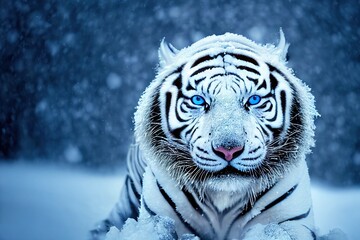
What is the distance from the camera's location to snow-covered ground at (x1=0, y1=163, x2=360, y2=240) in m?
1.22

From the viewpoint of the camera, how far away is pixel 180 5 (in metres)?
1.36

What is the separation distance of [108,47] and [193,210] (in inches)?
21.7

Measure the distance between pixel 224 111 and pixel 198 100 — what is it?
0.23ft

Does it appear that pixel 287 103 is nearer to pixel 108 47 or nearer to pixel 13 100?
pixel 108 47

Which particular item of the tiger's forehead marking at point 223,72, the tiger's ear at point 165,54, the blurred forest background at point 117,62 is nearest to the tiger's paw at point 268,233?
the tiger's forehead marking at point 223,72

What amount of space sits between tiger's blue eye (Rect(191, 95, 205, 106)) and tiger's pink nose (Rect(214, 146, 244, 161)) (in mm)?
113

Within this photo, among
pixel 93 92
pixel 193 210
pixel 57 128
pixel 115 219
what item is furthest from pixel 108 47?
pixel 193 210

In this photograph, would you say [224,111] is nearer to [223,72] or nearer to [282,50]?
[223,72]

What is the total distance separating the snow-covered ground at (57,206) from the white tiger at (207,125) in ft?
1.00

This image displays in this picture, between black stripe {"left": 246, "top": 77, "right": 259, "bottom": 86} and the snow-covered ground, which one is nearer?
black stripe {"left": 246, "top": 77, "right": 259, "bottom": 86}

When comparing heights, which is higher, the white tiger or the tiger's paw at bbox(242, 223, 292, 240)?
the white tiger

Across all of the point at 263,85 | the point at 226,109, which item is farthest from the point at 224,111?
the point at 263,85

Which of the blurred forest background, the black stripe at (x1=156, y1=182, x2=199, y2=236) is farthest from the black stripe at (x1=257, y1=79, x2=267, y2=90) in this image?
the blurred forest background

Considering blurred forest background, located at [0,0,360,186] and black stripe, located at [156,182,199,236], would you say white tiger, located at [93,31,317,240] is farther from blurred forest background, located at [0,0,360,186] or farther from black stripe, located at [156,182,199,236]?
blurred forest background, located at [0,0,360,186]
